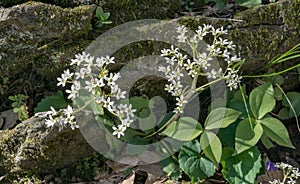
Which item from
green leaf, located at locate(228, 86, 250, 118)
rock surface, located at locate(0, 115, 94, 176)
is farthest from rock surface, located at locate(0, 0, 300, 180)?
green leaf, located at locate(228, 86, 250, 118)

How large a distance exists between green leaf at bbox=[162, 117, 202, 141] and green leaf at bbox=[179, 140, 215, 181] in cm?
13

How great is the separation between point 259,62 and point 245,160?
24.5 inches

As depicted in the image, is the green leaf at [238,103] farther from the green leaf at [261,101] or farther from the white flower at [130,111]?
the white flower at [130,111]

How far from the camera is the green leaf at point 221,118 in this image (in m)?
2.38

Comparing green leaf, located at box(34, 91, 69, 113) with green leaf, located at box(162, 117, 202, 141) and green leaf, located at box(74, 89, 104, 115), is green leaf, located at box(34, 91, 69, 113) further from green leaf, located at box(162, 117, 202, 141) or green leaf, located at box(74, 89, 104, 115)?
green leaf, located at box(162, 117, 202, 141)

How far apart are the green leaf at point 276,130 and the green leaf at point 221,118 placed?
0.16 m

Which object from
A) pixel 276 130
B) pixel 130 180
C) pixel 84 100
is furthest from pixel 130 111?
pixel 276 130

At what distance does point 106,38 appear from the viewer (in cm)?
255

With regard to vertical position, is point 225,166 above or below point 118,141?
below

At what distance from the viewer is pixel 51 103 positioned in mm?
2562

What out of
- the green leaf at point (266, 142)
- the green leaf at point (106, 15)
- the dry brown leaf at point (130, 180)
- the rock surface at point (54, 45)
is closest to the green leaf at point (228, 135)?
the green leaf at point (266, 142)

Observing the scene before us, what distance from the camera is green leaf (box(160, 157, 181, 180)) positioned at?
2590mm

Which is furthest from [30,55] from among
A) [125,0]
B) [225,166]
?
[225,166]

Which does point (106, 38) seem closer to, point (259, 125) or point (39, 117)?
point (39, 117)
